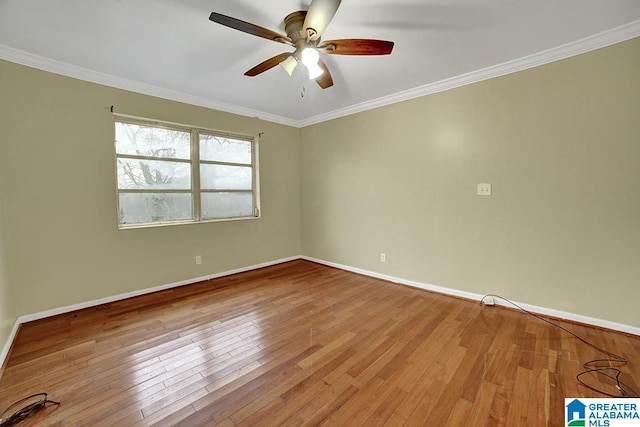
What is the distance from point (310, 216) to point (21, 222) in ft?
11.5

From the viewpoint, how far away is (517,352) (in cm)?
199

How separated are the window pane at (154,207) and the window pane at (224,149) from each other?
68 centimetres

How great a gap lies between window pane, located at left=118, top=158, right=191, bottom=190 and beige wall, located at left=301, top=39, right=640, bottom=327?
2.44 meters

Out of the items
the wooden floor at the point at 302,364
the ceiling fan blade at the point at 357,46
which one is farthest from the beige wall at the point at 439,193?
the ceiling fan blade at the point at 357,46

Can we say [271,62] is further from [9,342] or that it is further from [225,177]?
[9,342]

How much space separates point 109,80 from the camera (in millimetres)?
2836

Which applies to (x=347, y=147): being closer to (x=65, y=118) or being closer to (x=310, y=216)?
(x=310, y=216)

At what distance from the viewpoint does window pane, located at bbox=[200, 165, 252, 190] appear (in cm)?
374

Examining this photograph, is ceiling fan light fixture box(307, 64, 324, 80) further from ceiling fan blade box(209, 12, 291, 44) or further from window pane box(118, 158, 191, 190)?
window pane box(118, 158, 191, 190)

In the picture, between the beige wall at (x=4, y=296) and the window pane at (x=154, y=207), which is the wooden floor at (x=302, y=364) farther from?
the window pane at (x=154, y=207)

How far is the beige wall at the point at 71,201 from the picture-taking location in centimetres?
243

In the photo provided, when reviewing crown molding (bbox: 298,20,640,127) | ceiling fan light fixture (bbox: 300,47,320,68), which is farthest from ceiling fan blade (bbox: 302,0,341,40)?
crown molding (bbox: 298,20,640,127)

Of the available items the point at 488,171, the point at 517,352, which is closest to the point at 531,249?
the point at 488,171

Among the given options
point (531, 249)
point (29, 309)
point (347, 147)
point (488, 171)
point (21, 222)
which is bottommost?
point (29, 309)
